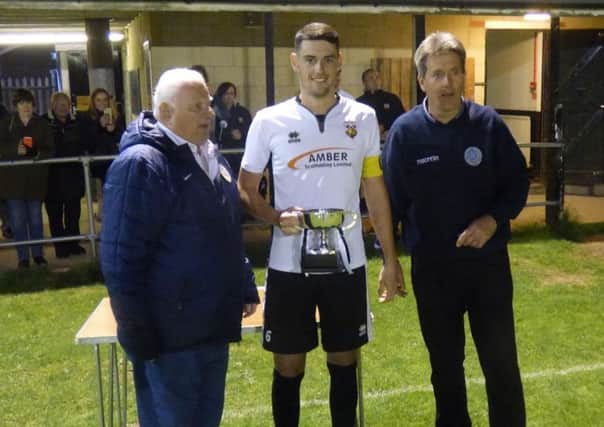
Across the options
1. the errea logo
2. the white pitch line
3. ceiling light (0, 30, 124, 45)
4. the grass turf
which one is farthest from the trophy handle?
ceiling light (0, 30, 124, 45)

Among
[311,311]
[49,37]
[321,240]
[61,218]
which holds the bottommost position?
[61,218]

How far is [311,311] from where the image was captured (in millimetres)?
3004

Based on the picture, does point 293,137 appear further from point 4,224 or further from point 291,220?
point 4,224

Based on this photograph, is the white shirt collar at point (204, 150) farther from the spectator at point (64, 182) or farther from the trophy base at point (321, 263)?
the spectator at point (64, 182)

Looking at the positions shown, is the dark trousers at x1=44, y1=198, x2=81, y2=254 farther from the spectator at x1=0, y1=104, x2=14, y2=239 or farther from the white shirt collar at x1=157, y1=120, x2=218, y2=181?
the white shirt collar at x1=157, y1=120, x2=218, y2=181

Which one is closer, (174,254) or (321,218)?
(174,254)

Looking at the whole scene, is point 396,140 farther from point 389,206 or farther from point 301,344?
point 301,344

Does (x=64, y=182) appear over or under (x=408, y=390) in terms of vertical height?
over

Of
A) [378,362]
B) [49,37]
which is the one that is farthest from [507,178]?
[49,37]

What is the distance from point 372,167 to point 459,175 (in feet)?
1.21

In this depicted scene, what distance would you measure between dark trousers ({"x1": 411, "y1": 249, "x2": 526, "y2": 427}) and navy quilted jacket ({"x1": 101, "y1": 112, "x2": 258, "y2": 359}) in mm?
909

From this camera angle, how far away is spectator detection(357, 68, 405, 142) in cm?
846

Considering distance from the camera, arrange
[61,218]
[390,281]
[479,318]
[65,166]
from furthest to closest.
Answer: [61,218] → [65,166] → [390,281] → [479,318]

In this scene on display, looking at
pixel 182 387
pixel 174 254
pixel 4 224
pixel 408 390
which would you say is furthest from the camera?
pixel 4 224
